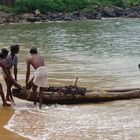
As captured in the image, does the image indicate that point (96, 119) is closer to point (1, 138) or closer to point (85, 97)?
point (85, 97)

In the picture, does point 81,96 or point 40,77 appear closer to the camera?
point 40,77

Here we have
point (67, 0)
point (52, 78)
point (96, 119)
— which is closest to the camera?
point (96, 119)

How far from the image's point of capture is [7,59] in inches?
470

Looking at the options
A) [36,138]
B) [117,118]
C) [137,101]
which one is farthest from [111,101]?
[36,138]

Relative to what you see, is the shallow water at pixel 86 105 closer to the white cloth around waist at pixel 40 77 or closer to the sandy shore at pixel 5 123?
the sandy shore at pixel 5 123

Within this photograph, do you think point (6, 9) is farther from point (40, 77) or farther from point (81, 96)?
point (40, 77)

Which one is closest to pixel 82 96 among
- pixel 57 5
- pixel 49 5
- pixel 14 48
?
pixel 14 48

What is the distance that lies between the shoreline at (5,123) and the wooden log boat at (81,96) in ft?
1.63

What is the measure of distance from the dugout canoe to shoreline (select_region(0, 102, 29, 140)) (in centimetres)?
50

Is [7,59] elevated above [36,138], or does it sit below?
above

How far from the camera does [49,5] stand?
7131 centimetres

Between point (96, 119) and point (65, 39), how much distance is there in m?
26.6

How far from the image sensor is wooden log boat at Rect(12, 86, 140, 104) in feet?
39.4

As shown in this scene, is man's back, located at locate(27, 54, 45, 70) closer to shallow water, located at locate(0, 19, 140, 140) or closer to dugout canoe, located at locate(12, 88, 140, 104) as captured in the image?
dugout canoe, located at locate(12, 88, 140, 104)
